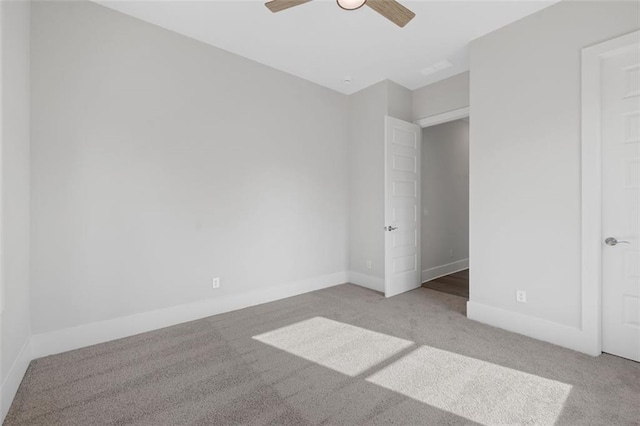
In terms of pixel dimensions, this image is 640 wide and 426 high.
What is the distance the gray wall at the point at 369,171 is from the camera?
165 inches

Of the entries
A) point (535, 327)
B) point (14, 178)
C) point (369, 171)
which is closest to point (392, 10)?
point (369, 171)

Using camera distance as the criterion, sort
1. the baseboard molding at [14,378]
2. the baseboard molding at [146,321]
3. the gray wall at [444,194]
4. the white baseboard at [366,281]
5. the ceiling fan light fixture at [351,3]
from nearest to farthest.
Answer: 1. the baseboard molding at [14,378]
2. the ceiling fan light fixture at [351,3]
3. the baseboard molding at [146,321]
4. the white baseboard at [366,281]
5. the gray wall at [444,194]

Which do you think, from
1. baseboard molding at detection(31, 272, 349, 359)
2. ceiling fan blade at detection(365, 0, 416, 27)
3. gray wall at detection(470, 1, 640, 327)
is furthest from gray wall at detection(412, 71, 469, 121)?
baseboard molding at detection(31, 272, 349, 359)

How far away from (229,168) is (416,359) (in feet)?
8.87

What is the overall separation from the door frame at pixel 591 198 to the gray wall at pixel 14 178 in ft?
13.3

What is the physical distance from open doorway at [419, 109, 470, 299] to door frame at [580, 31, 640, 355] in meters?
1.92

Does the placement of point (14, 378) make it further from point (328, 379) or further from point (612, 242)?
point (612, 242)

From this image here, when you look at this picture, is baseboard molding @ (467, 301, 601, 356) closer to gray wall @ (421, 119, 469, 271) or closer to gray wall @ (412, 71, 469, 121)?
gray wall @ (421, 119, 469, 271)

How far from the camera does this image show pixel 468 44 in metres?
3.16

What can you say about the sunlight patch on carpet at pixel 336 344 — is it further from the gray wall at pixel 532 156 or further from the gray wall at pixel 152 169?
the gray wall at pixel 532 156

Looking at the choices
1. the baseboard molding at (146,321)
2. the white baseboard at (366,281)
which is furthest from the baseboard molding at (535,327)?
the baseboard molding at (146,321)

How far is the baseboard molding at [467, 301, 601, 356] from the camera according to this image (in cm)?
241

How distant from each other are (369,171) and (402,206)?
73 centimetres

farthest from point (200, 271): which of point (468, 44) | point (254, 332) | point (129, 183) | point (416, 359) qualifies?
point (468, 44)
